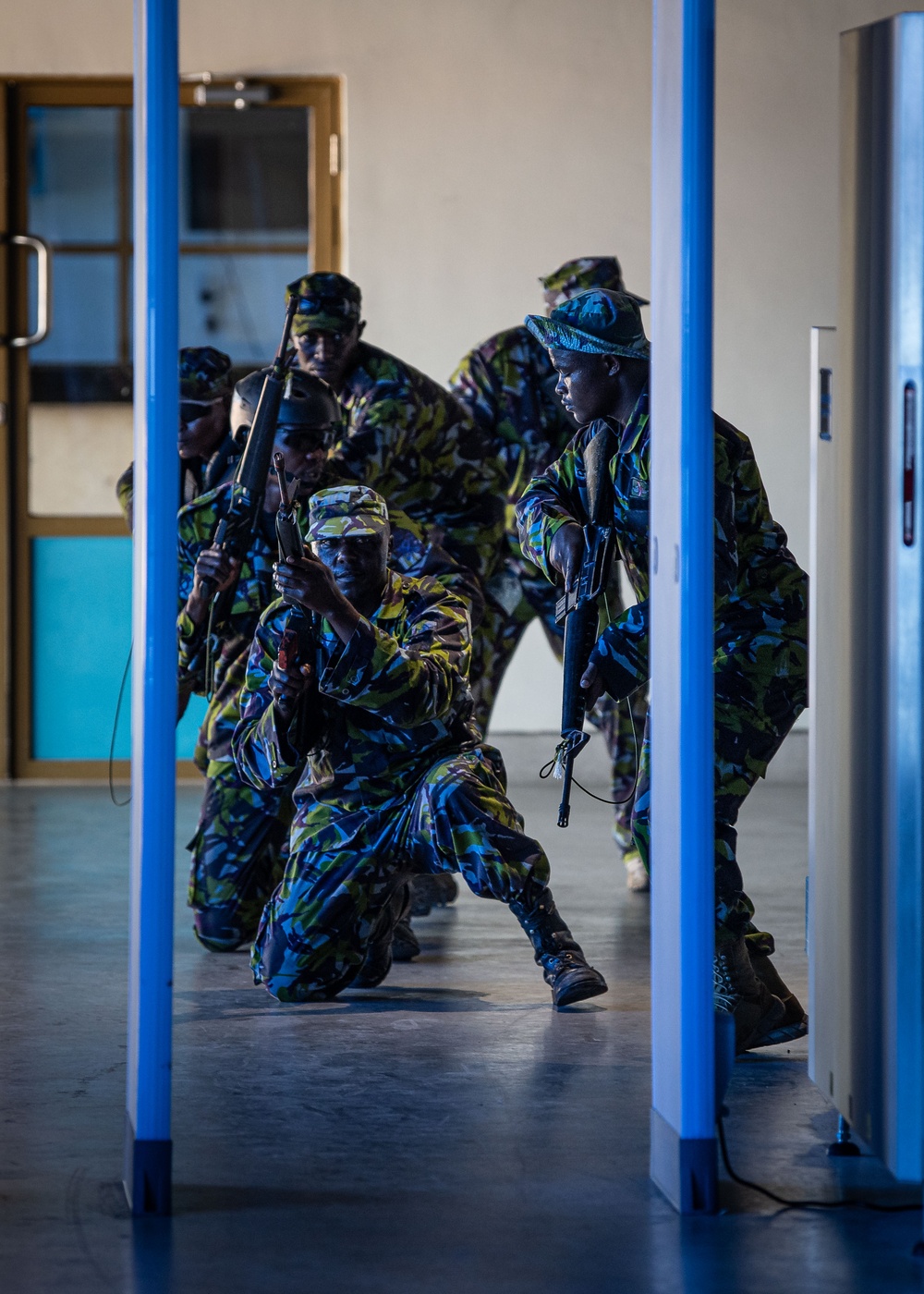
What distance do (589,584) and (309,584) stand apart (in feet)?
1.81

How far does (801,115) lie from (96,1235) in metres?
6.65

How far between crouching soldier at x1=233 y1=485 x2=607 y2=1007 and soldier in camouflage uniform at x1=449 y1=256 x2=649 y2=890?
1.75 meters

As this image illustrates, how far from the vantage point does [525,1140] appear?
9.28 feet

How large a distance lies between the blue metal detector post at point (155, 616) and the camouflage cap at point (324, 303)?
254cm

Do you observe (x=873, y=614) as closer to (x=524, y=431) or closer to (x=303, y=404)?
(x=303, y=404)

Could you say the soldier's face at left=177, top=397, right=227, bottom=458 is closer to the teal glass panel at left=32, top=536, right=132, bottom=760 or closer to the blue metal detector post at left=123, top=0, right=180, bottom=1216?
the blue metal detector post at left=123, top=0, right=180, bottom=1216

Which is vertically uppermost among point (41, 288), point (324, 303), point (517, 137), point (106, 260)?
point (517, 137)

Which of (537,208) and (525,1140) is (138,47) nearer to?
(525,1140)

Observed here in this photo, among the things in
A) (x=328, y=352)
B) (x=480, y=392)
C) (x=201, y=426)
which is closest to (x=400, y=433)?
(x=328, y=352)

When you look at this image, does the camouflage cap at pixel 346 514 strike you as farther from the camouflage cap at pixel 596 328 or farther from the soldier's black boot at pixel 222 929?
the soldier's black boot at pixel 222 929

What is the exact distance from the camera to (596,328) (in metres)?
3.44

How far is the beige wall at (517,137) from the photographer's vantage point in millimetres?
7859

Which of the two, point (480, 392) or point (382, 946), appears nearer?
point (382, 946)

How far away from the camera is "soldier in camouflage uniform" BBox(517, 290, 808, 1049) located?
132 inches
